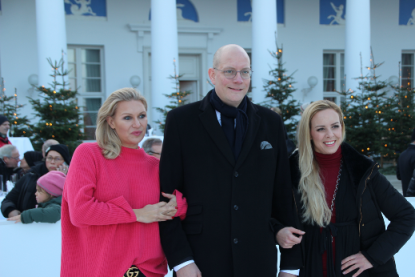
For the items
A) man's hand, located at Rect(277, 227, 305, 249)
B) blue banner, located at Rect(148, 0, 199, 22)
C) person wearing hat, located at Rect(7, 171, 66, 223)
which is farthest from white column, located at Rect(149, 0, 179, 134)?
man's hand, located at Rect(277, 227, 305, 249)

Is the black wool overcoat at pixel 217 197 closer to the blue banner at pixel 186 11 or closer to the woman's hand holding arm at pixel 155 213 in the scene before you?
the woman's hand holding arm at pixel 155 213

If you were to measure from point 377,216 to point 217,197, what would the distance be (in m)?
0.98

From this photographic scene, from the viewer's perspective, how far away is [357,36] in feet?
36.0

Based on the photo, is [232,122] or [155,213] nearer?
[155,213]

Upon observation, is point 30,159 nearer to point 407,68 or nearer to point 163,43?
point 163,43

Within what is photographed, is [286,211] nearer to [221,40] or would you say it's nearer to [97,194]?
[97,194]

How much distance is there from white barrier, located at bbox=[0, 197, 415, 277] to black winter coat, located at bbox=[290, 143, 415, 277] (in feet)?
7.53

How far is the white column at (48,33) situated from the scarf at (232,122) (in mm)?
8794

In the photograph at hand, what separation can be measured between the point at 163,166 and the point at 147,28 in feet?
39.4

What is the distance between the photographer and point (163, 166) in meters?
1.89

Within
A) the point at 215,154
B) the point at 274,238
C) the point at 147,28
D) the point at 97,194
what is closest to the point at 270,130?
the point at 215,154

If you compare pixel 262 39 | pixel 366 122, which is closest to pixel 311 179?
pixel 262 39

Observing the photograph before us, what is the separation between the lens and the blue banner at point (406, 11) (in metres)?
15.0

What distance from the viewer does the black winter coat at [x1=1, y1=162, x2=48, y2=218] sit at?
352 centimetres
